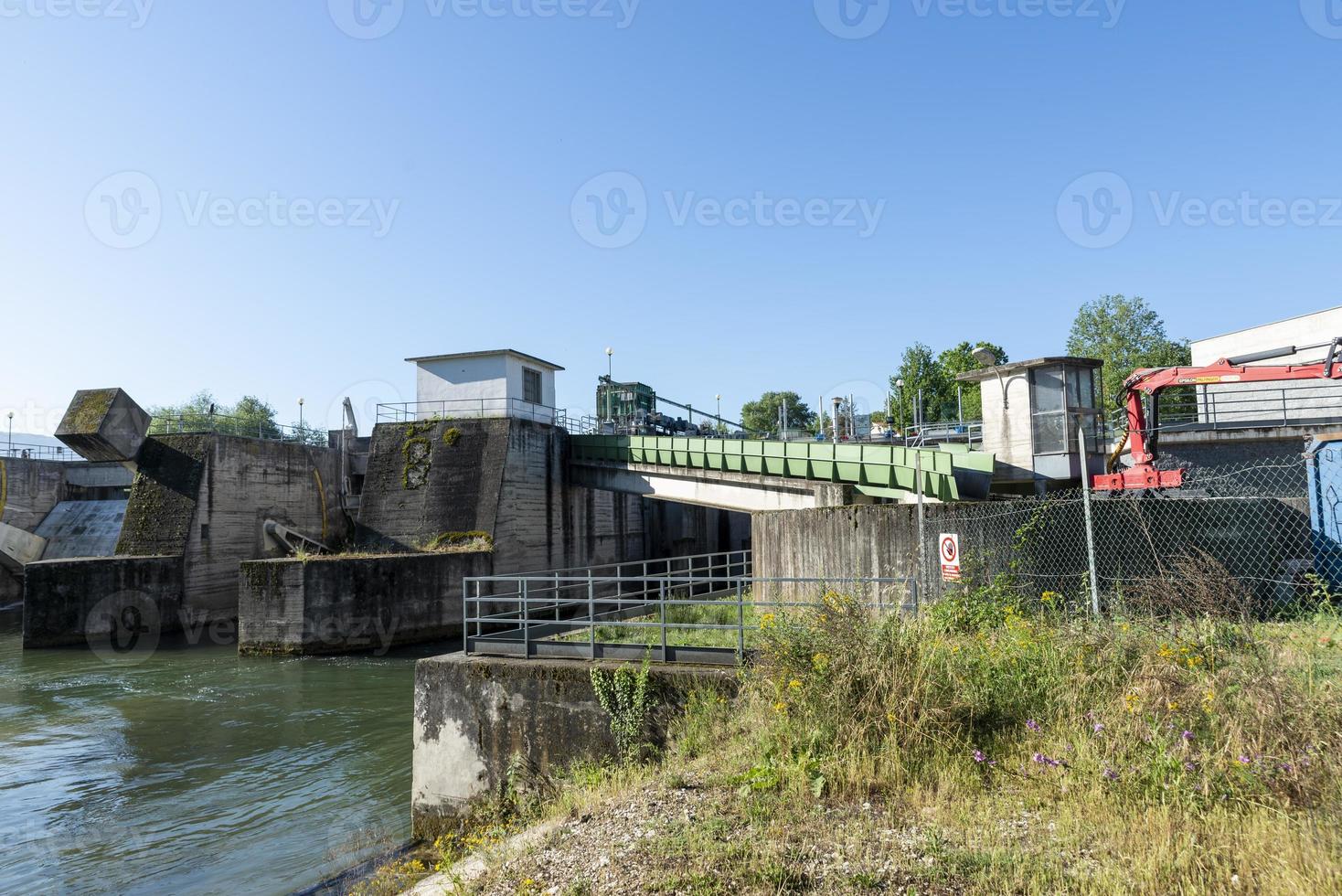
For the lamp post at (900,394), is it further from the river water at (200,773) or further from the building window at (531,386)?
the river water at (200,773)

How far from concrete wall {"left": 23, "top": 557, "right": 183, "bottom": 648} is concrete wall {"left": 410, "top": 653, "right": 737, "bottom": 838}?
22.5m

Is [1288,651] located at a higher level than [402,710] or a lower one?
higher

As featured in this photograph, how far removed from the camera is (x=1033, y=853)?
4680mm

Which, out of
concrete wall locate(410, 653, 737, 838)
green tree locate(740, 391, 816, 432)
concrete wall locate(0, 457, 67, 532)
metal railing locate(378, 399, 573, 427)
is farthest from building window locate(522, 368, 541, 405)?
green tree locate(740, 391, 816, 432)

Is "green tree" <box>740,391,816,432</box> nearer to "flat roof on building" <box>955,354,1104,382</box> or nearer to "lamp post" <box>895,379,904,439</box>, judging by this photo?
"lamp post" <box>895,379,904,439</box>

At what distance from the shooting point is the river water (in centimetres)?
991

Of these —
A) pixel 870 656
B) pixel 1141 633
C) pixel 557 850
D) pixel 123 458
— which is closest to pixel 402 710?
pixel 557 850

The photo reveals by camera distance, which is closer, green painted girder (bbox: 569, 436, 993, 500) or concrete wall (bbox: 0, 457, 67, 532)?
green painted girder (bbox: 569, 436, 993, 500)

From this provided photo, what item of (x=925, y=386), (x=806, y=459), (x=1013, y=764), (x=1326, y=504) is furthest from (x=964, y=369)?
(x=1013, y=764)

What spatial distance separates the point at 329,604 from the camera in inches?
947

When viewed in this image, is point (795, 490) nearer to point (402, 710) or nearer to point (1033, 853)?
point (402, 710)

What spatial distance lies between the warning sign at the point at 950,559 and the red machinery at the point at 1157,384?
27.7 ft

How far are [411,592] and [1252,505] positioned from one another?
72.5ft

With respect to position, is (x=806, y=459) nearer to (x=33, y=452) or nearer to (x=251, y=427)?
(x=251, y=427)
